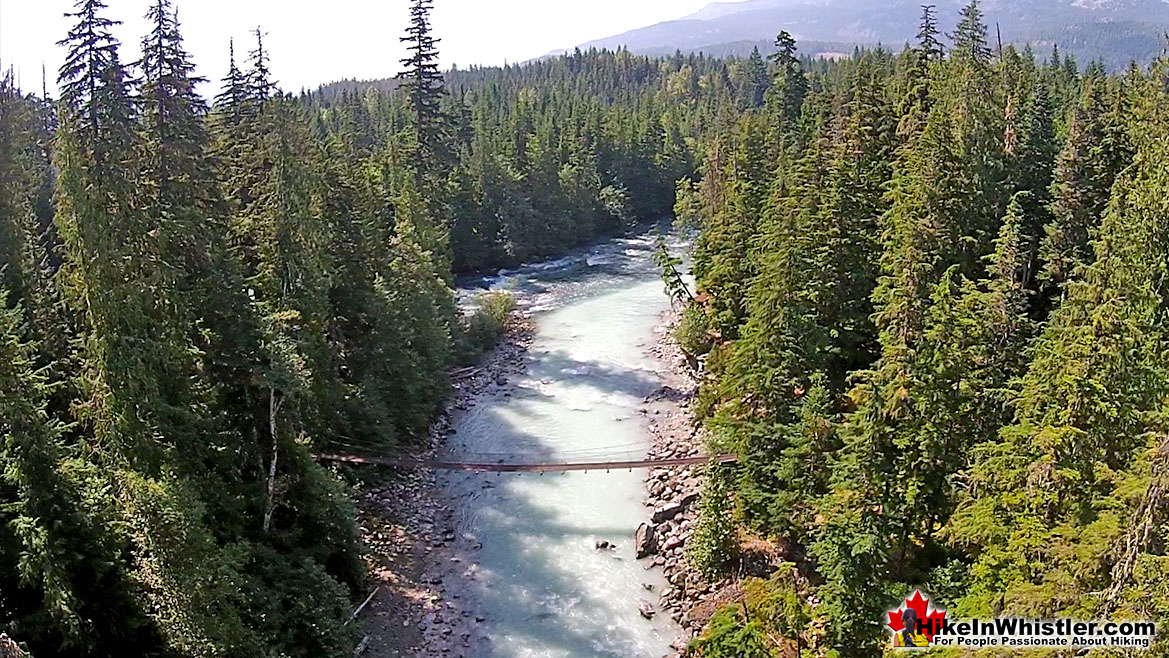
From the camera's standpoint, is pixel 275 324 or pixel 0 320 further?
pixel 275 324

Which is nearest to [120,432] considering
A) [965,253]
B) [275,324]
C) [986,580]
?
[275,324]

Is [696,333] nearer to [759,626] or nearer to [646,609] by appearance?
[646,609]

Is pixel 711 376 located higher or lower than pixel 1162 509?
lower

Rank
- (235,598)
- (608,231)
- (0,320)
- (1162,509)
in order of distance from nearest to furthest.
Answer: (1162,509)
(0,320)
(235,598)
(608,231)

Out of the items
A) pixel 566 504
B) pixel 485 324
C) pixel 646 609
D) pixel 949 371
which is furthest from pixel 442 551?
pixel 485 324

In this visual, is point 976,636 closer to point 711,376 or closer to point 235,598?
point 235,598

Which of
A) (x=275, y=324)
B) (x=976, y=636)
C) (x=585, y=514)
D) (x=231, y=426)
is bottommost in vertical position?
(x=585, y=514)

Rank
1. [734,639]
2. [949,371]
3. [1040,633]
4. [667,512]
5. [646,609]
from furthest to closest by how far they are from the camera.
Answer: [667,512] → [646,609] → [949,371] → [734,639] → [1040,633]

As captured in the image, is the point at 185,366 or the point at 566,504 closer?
the point at 185,366
